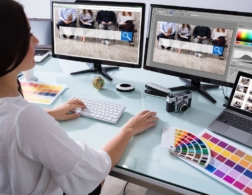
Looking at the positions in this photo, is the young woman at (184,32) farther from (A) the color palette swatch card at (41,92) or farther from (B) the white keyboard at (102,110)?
(A) the color palette swatch card at (41,92)

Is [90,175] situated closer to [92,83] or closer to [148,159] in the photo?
[148,159]

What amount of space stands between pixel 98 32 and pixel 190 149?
863 millimetres

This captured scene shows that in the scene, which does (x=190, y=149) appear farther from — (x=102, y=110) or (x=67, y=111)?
(x=67, y=111)

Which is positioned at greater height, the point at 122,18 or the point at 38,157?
the point at 122,18

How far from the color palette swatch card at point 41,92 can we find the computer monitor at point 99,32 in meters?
0.24

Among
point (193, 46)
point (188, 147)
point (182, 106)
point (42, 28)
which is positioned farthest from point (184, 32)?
point (42, 28)

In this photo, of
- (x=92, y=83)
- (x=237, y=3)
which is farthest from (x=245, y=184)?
(x=237, y=3)

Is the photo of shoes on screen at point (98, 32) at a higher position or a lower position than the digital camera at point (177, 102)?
higher

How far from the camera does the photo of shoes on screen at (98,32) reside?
1366mm

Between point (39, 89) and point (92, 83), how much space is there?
0.30m

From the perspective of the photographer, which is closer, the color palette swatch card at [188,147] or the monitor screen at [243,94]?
the color palette swatch card at [188,147]

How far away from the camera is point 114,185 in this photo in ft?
5.83

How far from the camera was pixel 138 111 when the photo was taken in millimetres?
1221

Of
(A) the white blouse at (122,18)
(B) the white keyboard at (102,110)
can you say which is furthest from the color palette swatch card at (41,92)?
(A) the white blouse at (122,18)
